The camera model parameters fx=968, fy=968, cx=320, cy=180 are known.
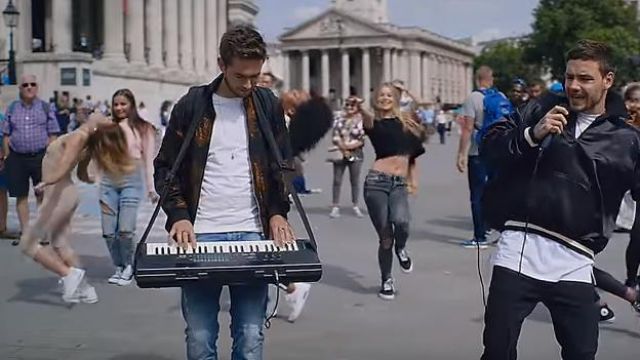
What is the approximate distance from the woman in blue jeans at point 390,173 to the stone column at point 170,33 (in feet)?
138

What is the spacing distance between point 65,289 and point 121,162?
4.35 ft

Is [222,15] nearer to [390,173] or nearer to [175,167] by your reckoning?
[390,173]

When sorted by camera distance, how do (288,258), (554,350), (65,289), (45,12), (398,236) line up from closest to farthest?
(288,258)
(554,350)
(65,289)
(398,236)
(45,12)

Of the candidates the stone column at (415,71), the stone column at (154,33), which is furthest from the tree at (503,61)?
the stone column at (154,33)

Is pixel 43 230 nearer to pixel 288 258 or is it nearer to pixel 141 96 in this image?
pixel 288 258

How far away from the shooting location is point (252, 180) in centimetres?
454

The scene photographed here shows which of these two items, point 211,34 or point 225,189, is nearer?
point 225,189

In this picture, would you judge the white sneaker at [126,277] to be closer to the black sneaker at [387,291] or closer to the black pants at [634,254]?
the black sneaker at [387,291]

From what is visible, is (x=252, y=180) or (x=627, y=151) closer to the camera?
(x=627, y=151)

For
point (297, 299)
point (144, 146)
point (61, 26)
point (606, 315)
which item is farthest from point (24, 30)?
point (606, 315)

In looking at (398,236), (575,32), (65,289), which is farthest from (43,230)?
(575,32)

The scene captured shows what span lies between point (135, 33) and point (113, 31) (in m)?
1.94

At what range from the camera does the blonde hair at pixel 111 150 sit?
8680 mm

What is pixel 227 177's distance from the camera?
14.9 ft
